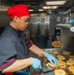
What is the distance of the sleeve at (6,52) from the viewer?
147 cm

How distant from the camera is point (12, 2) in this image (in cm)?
381

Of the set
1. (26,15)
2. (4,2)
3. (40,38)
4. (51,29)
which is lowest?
(40,38)

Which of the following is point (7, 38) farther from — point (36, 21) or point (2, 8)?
point (36, 21)

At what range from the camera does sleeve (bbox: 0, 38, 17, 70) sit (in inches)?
58.0

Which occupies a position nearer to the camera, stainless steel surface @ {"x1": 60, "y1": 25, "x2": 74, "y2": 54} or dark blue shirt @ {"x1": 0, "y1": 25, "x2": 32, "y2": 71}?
dark blue shirt @ {"x1": 0, "y1": 25, "x2": 32, "y2": 71}

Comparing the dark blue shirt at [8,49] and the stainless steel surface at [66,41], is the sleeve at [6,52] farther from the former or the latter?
the stainless steel surface at [66,41]

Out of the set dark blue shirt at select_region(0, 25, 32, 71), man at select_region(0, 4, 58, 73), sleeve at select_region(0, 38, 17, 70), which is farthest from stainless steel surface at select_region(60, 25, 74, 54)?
sleeve at select_region(0, 38, 17, 70)

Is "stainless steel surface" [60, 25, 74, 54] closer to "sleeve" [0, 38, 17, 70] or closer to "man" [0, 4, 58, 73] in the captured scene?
"man" [0, 4, 58, 73]

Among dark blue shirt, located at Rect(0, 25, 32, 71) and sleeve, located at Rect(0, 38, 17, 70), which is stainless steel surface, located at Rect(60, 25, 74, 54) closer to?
dark blue shirt, located at Rect(0, 25, 32, 71)

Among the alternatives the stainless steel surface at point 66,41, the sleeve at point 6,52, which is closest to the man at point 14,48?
the sleeve at point 6,52

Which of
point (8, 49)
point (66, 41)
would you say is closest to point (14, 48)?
point (8, 49)

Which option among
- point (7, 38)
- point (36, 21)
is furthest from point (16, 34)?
point (36, 21)

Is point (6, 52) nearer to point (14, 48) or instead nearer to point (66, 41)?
point (14, 48)

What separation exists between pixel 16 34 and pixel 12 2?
2.23 metres
